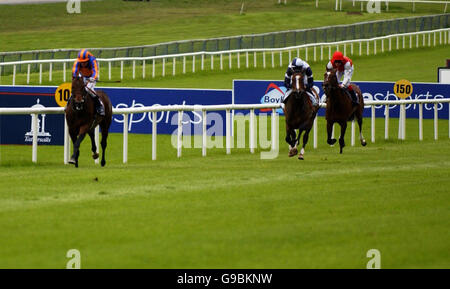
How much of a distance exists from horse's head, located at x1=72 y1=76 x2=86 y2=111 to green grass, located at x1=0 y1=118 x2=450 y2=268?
0.90 meters

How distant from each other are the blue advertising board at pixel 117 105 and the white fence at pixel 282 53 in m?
8.99

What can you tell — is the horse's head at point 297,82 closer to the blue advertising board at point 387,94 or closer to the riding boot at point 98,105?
the riding boot at point 98,105

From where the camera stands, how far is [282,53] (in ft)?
146

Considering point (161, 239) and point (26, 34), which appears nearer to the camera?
point (161, 239)

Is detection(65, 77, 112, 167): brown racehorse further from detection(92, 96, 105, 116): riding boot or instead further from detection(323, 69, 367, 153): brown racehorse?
detection(323, 69, 367, 153): brown racehorse

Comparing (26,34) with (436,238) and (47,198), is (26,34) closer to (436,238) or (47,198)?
(47,198)

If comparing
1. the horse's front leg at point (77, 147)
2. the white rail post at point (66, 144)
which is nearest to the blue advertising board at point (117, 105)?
the white rail post at point (66, 144)

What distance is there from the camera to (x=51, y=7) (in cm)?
6525

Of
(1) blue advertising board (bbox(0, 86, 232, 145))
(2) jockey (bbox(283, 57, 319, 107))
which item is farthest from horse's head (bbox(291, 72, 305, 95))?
(1) blue advertising board (bbox(0, 86, 232, 145))

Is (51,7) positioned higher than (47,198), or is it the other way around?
(51,7)
